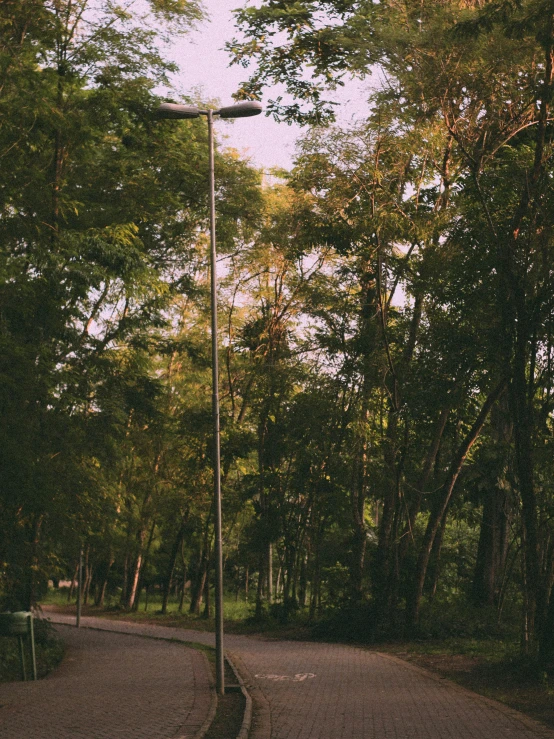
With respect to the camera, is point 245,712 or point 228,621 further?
point 228,621

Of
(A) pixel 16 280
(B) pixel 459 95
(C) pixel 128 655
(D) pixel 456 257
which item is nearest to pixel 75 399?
(A) pixel 16 280

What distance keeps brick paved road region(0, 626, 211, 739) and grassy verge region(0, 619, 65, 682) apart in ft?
1.34

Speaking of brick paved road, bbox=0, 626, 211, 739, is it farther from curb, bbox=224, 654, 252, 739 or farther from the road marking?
the road marking

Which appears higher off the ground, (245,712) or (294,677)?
(245,712)

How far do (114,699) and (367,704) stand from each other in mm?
3349

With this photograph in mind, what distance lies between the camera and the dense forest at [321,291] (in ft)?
46.8

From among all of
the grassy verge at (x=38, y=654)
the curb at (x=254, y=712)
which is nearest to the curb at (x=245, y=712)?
the curb at (x=254, y=712)

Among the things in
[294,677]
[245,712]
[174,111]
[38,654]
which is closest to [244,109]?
[174,111]

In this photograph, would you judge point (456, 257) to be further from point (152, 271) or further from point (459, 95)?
point (152, 271)

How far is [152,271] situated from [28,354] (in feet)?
12.0

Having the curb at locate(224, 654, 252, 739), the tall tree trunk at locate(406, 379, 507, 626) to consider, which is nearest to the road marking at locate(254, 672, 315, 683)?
the curb at locate(224, 654, 252, 739)

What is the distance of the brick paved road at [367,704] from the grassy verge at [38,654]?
403 centimetres

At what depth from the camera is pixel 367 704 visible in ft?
37.5

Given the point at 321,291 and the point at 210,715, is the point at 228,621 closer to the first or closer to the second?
the point at 321,291
